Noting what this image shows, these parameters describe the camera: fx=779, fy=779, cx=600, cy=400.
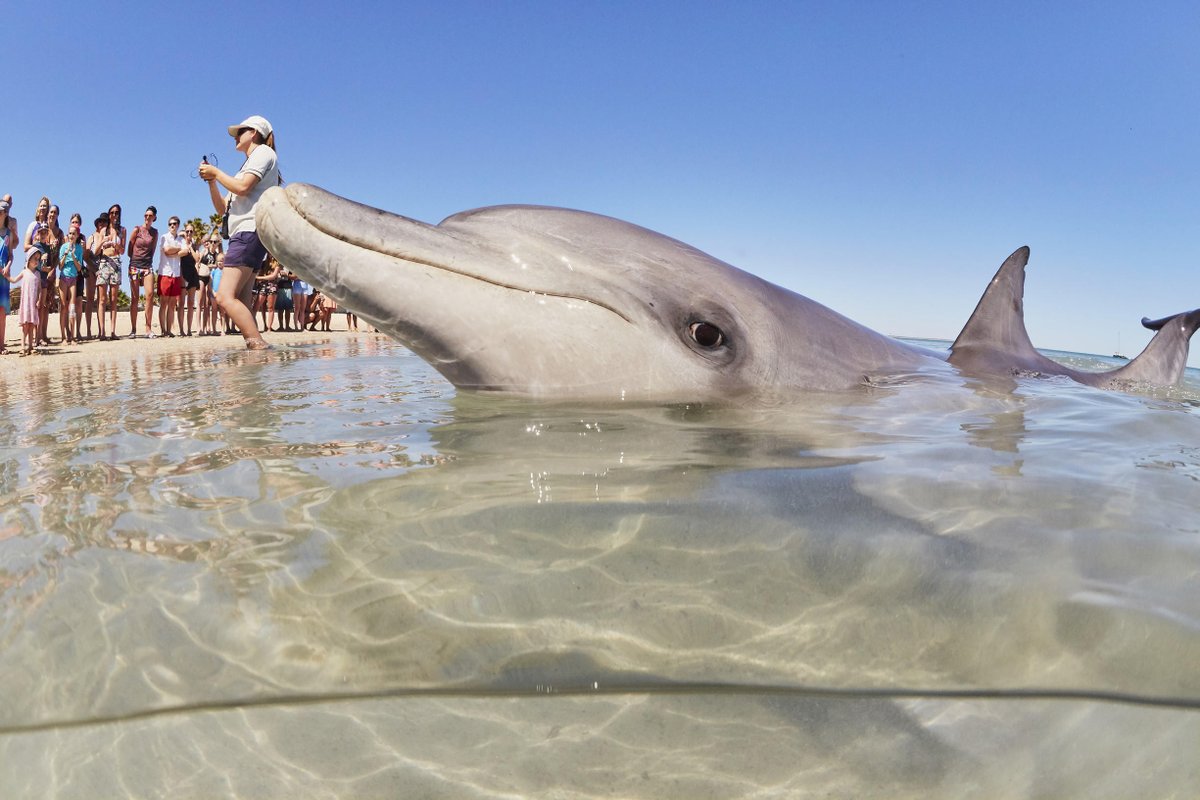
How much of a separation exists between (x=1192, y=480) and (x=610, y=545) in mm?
2225

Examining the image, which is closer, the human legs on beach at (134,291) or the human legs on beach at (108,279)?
the human legs on beach at (108,279)

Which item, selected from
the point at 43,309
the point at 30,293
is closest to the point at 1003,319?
the point at 30,293

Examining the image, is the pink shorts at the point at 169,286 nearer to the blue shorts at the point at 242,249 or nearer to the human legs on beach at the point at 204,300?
the human legs on beach at the point at 204,300

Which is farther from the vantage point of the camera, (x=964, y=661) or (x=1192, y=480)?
(x=1192, y=480)

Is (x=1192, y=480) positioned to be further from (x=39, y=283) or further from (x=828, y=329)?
(x=39, y=283)

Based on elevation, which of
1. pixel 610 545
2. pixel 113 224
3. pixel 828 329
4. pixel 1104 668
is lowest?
pixel 1104 668

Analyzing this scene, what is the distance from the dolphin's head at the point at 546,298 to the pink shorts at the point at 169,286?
1295 cm

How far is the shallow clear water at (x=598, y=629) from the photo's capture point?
134 centimetres

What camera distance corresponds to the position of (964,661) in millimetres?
1552

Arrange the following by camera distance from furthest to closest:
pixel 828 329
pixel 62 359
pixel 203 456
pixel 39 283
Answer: pixel 39 283, pixel 62 359, pixel 828 329, pixel 203 456

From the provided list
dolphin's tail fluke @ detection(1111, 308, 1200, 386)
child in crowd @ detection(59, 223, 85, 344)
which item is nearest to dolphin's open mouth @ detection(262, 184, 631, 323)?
dolphin's tail fluke @ detection(1111, 308, 1200, 386)

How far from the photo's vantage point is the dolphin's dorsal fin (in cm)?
647

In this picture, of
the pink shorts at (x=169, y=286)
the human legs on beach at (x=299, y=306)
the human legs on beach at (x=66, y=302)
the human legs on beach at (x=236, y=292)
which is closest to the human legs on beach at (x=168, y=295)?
the pink shorts at (x=169, y=286)

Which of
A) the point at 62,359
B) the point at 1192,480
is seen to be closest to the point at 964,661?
the point at 1192,480
